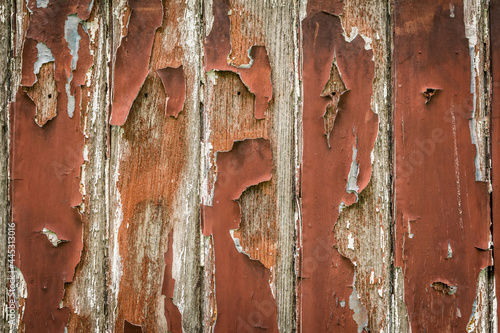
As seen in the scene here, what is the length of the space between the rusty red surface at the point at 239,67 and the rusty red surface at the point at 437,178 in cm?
28

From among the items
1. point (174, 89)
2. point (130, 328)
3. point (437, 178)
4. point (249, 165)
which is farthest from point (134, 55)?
point (437, 178)

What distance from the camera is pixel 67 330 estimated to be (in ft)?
2.49

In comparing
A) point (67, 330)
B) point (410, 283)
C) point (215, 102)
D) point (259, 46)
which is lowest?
point (67, 330)

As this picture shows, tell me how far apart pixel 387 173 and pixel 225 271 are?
41cm

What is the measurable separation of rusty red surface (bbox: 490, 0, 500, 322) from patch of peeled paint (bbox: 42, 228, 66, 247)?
0.92 meters

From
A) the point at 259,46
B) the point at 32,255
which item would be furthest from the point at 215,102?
the point at 32,255

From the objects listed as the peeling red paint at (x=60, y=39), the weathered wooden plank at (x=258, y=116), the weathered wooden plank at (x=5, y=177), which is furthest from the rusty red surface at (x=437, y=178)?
the weathered wooden plank at (x=5, y=177)

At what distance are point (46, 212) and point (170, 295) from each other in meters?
0.33

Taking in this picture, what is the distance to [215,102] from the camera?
0.76 metres

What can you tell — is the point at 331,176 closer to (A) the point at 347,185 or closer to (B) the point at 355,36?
(A) the point at 347,185

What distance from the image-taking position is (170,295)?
754 mm

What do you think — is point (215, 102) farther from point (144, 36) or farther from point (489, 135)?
point (489, 135)

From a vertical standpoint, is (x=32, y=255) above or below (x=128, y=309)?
above

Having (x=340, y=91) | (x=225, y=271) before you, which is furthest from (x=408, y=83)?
(x=225, y=271)
